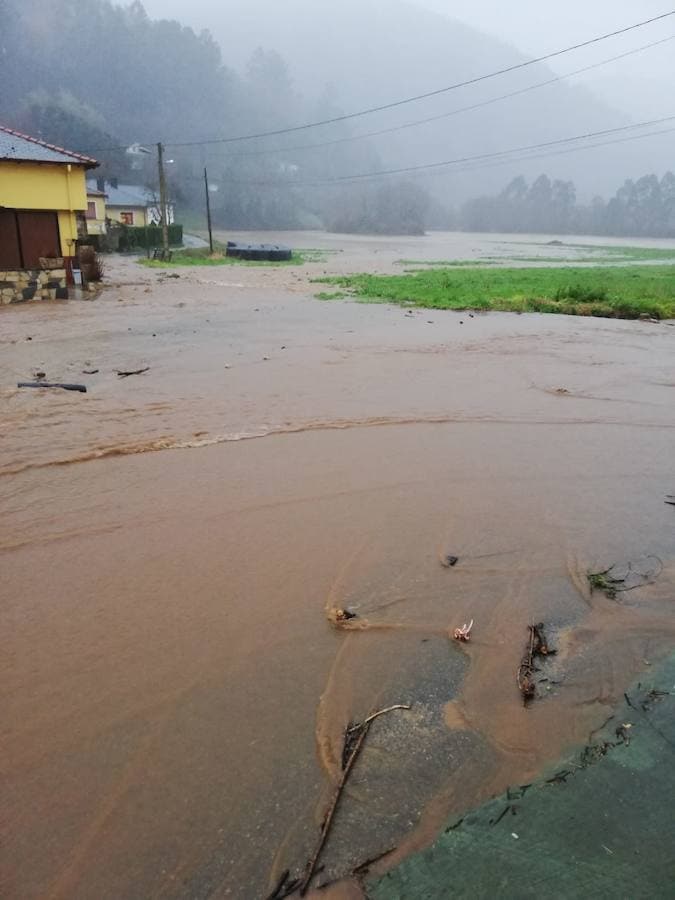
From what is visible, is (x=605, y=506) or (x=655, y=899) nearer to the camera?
(x=655, y=899)

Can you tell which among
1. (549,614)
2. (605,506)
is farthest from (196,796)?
(605,506)

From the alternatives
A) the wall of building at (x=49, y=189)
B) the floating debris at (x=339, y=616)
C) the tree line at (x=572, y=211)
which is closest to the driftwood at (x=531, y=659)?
the floating debris at (x=339, y=616)

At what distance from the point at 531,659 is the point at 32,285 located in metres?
20.9

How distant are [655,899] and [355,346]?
1181 cm

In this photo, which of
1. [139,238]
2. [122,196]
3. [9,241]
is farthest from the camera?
[122,196]

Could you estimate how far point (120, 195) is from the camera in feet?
206

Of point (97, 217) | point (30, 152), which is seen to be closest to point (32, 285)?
point (30, 152)

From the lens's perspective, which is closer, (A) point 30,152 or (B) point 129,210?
(A) point 30,152

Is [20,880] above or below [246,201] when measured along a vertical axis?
below

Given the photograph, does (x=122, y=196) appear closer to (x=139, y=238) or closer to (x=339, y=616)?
(x=139, y=238)

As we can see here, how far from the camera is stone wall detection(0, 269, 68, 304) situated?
66.5 ft

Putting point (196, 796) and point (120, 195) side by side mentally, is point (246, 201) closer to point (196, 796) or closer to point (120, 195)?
point (120, 195)

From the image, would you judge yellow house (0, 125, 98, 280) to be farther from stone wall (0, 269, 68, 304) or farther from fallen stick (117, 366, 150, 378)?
fallen stick (117, 366, 150, 378)

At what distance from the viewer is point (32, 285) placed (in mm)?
20953
